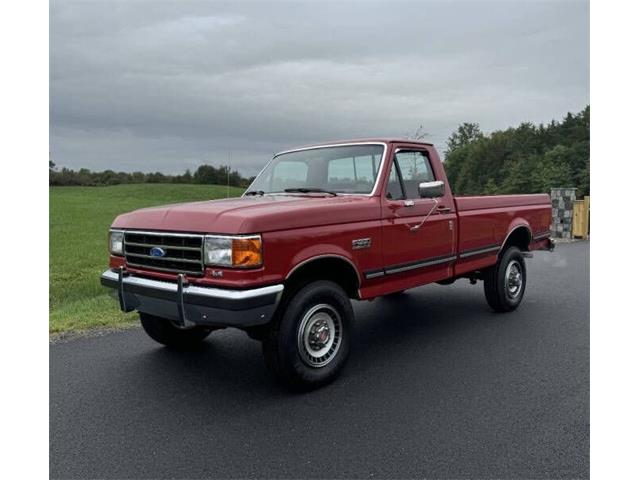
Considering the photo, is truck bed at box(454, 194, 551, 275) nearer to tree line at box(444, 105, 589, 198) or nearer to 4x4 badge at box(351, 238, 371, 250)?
4x4 badge at box(351, 238, 371, 250)

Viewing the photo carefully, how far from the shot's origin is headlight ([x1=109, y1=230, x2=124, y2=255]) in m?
4.67

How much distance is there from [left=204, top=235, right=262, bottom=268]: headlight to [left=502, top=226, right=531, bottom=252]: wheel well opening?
424 centimetres

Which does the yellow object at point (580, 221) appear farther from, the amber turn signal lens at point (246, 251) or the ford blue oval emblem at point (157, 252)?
the ford blue oval emblem at point (157, 252)

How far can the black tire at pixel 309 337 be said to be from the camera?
404cm

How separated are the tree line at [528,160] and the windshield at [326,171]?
24342 millimetres

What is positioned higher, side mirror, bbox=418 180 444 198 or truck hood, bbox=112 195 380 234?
side mirror, bbox=418 180 444 198

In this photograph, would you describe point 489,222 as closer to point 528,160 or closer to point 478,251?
point 478,251

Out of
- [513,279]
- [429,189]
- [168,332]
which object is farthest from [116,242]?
[513,279]

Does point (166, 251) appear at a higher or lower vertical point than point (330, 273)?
higher

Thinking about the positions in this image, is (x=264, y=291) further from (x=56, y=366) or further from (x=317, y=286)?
(x=56, y=366)

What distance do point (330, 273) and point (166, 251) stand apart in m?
1.42

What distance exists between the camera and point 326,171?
5.41m

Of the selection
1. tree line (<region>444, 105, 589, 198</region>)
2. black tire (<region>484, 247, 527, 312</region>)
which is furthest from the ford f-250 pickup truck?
tree line (<region>444, 105, 589, 198</region>)

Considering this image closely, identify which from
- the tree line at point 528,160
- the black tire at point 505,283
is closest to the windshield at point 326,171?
the black tire at point 505,283
